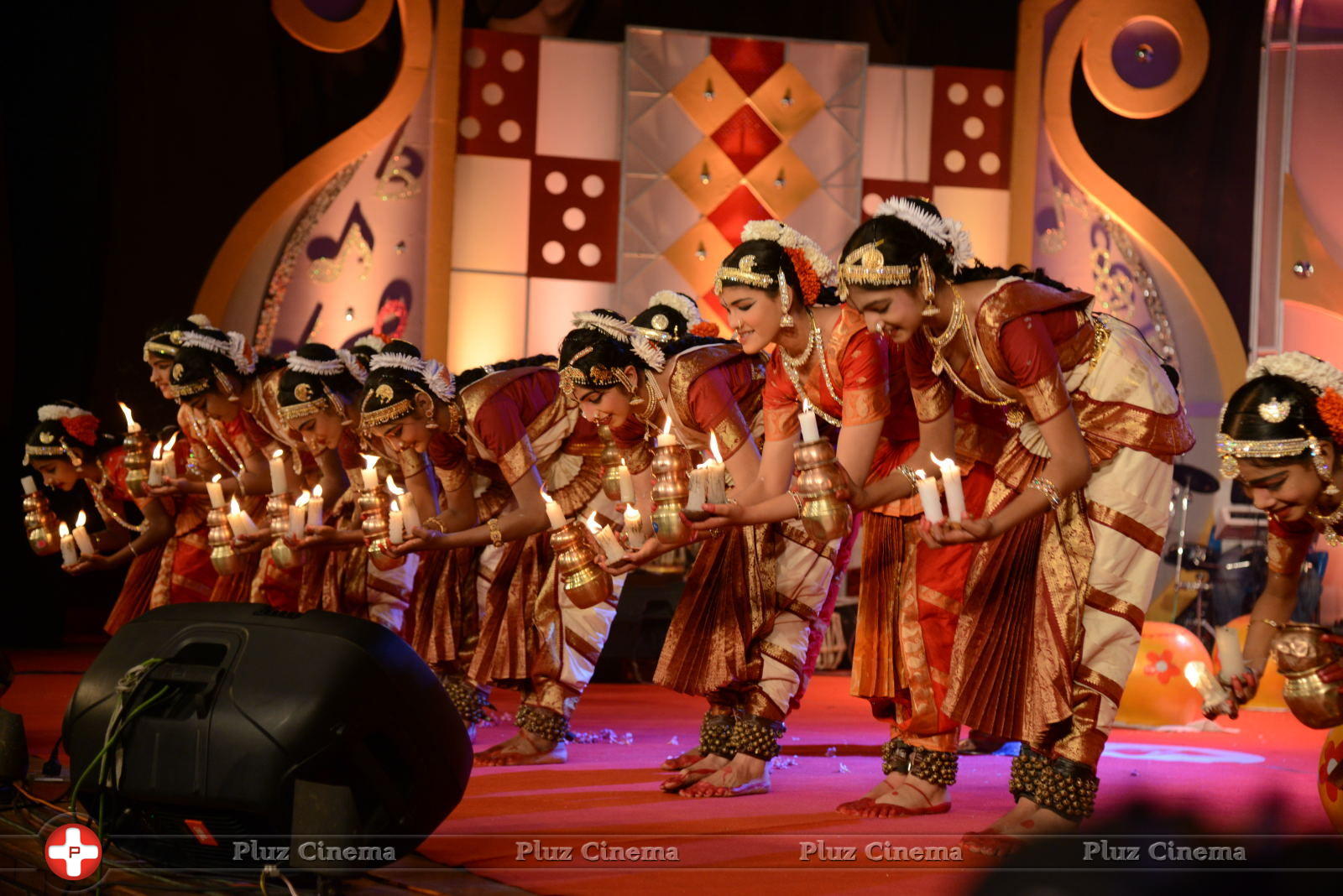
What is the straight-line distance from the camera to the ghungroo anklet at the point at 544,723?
4250 mm

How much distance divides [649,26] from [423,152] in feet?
4.74

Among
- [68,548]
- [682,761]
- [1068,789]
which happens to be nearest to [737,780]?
[682,761]

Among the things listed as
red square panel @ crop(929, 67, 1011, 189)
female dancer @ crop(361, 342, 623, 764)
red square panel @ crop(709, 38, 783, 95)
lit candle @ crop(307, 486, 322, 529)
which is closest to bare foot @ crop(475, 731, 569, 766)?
female dancer @ crop(361, 342, 623, 764)

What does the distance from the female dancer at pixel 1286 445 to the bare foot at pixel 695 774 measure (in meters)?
1.45

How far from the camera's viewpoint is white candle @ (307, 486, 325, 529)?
14.6 ft

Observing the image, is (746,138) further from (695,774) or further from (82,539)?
(695,774)

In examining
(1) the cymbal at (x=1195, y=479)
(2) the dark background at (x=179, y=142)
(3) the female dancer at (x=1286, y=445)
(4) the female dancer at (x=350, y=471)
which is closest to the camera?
(3) the female dancer at (x=1286, y=445)

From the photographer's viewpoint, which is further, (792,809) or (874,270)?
(792,809)

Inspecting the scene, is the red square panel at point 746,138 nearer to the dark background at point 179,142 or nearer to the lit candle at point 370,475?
the dark background at point 179,142

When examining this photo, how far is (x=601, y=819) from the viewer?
121 inches

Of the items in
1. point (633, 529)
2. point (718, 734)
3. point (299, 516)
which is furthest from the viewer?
point (299, 516)

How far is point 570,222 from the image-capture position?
25.8 ft

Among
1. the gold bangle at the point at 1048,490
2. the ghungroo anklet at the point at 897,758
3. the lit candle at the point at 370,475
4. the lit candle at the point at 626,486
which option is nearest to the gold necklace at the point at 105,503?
the lit candle at the point at 370,475

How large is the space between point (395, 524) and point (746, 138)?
444 centimetres
